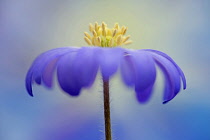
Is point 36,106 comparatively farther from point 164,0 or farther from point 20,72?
point 164,0

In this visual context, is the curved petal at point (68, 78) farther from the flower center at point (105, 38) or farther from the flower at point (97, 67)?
the flower center at point (105, 38)

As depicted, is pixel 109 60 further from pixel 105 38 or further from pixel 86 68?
pixel 105 38

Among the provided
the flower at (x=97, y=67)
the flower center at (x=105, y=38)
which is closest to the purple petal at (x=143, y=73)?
the flower at (x=97, y=67)

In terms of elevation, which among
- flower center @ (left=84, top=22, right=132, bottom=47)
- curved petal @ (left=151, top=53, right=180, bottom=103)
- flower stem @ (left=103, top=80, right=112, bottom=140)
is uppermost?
flower center @ (left=84, top=22, right=132, bottom=47)

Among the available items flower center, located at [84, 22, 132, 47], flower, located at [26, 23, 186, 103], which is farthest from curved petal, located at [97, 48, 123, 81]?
flower center, located at [84, 22, 132, 47]

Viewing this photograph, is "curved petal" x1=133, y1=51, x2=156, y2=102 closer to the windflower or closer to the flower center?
the windflower
